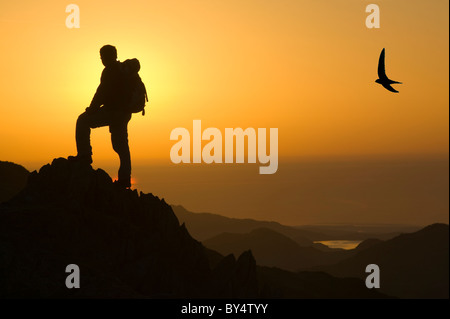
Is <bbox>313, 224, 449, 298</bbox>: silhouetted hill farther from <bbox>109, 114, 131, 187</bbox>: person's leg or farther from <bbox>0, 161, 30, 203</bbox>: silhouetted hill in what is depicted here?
<bbox>109, 114, 131, 187</bbox>: person's leg

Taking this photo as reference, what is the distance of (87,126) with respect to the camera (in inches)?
982

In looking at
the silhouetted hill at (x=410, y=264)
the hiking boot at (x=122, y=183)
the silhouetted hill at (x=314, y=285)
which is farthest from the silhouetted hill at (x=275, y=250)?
the hiking boot at (x=122, y=183)

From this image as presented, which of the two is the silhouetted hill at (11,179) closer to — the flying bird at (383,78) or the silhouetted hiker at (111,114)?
the silhouetted hiker at (111,114)

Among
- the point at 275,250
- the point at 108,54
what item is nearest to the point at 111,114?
the point at 108,54

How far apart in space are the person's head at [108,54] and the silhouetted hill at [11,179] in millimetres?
11940

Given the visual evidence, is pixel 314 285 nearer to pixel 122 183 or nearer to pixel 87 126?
pixel 122 183

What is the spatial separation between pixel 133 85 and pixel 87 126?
230 centimetres

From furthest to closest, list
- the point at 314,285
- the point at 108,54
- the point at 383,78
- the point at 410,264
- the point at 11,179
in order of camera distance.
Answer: the point at 410,264 < the point at 314,285 < the point at 11,179 < the point at 383,78 < the point at 108,54

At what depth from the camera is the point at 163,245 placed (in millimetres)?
23922

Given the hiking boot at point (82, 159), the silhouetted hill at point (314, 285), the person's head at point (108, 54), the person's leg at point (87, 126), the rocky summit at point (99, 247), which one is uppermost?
the person's head at point (108, 54)

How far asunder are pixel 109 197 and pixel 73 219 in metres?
1.88

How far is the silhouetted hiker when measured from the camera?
24547mm

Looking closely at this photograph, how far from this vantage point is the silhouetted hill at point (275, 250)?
11788cm

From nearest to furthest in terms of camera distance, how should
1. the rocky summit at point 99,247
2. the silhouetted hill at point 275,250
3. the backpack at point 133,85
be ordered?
the rocky summit at point 99,247
the backpack at point 133,85
the silhouetted hill at point 275,250
